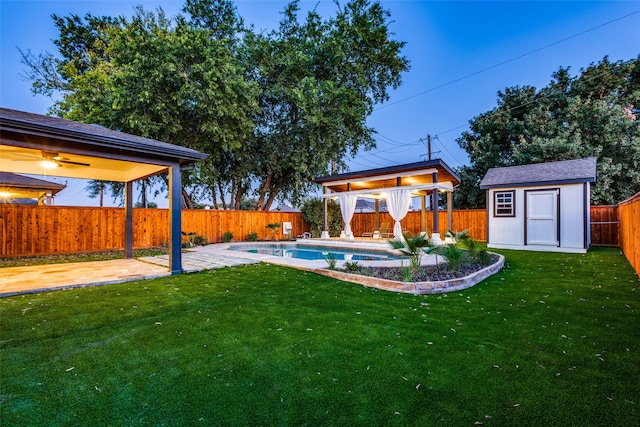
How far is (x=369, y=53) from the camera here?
55.1 ft

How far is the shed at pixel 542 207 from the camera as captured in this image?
32.9 feet

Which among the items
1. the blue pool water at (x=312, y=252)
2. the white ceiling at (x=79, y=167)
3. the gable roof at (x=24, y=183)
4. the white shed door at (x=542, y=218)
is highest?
the gable roof at (x=24, y=183)

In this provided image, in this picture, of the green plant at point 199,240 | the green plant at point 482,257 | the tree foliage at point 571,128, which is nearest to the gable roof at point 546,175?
the tree foliage at point 571,128

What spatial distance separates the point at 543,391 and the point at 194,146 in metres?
14.9

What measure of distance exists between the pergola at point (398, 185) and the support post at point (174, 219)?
752 cm

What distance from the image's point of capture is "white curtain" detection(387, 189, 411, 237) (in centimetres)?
1178

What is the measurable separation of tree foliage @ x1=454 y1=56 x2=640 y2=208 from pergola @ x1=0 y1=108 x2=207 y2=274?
58.1 feet

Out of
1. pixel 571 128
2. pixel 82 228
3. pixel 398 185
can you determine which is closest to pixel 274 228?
pixel 398 185

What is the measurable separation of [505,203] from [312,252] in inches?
303

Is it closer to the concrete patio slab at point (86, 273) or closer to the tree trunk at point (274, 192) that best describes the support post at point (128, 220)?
the concrete patio slab at point (86, 273)

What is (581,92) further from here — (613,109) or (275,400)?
(275,400)

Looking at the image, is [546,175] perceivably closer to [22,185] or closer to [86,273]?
[86,273]

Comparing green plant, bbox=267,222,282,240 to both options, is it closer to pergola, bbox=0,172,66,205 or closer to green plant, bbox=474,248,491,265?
pergola, bbox=0,172,66,205

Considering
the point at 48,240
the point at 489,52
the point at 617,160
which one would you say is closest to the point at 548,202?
the point at 617,160
